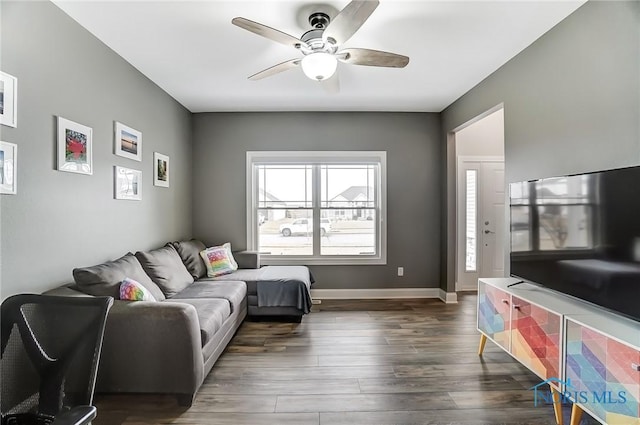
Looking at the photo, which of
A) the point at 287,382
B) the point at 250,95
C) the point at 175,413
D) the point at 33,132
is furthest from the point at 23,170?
the point at 250,95

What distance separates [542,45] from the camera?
250 centimetres

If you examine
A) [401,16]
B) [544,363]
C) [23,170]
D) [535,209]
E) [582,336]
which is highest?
[401,16]

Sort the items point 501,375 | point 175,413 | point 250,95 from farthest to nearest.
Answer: point 250,95 < point 501,375 < point 175,413

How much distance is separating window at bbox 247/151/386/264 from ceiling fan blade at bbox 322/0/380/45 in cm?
259

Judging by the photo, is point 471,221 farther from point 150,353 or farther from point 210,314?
point 150,353

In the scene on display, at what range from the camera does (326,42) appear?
7.11 feet

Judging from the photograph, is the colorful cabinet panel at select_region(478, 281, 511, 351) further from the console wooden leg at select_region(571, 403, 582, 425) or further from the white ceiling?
the white ceiling

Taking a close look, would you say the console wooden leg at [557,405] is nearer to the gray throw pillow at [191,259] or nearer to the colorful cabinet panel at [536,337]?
the colorful cabinet panel at [536,337]

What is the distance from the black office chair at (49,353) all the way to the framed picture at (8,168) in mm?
915

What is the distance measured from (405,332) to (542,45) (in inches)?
110

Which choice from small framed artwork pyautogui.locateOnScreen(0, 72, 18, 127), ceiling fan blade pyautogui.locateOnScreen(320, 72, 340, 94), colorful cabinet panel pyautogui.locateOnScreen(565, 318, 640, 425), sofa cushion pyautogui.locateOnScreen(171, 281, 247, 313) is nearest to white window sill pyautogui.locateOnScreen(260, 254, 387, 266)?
sofa cushion pyautogui.locateOnScreen(171, 281, 247, 313)

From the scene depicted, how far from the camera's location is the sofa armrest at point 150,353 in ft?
6.71

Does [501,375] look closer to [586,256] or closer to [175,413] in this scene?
[586,256]

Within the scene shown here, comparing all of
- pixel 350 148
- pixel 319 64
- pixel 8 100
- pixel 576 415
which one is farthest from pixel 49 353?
pixel 350 148
